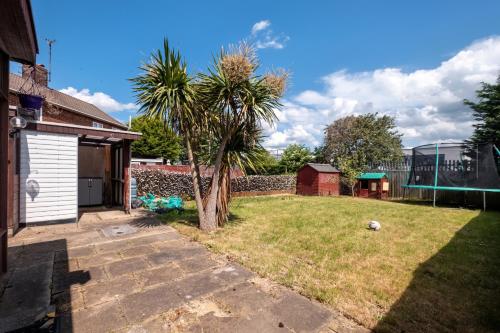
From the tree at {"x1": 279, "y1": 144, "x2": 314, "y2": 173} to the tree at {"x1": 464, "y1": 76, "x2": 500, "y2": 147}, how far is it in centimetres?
1064

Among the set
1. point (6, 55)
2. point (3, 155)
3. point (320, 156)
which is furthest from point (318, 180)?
point (6, 55)

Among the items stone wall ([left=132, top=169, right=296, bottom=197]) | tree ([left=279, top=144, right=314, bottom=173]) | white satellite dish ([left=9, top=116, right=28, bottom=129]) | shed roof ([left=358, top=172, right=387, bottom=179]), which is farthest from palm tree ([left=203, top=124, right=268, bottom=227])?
tree ([left=279, top=144, right=314, bottom=173])

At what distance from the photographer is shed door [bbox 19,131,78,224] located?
19.7ft

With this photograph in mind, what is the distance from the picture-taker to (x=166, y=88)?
5.32 metres

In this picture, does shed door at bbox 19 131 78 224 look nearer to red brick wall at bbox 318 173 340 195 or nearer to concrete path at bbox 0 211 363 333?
concrete path at bbox 0 211 363 333

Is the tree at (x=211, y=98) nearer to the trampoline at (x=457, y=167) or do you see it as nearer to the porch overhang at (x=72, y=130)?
the porch overhang at (x=72, y=130)

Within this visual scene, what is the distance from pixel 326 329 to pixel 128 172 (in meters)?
7.24

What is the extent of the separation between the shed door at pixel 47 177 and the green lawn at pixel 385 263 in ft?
8.52

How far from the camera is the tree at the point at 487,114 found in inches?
484

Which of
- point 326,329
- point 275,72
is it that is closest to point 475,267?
point 326,329

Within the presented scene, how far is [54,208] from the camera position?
20.9 ft

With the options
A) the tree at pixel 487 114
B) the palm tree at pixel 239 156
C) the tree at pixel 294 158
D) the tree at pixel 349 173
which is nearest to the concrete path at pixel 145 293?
the palm tree at pixel 239 156

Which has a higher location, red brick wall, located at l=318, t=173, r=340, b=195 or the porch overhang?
the porch overhang

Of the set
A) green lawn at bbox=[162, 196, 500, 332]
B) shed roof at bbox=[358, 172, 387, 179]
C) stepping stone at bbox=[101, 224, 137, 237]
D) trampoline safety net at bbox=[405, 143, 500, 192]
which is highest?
trampoline safety net at bbox=[405, 143, 500, 192]
